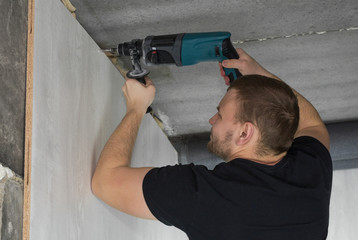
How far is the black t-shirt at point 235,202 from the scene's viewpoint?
151 cm

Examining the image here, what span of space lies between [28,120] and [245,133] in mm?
715

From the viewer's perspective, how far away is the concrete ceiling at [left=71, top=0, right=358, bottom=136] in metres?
2.13

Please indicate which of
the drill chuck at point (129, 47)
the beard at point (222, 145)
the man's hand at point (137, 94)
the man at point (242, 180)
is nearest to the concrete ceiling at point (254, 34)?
the drill chuck at point (129, 47)

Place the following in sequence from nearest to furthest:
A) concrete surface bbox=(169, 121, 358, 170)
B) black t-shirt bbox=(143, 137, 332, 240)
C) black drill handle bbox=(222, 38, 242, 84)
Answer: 1. black t-shirt bbox=(143, 137, 332, 240)
2. black drill handle bbox=(222, 38, 242, 84)
3. concrete surface bbox=(169, 121, 358, 170)

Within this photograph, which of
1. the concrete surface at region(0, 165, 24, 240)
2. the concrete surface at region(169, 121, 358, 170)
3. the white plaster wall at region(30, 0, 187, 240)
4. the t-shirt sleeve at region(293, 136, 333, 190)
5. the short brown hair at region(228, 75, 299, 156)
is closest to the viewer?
the concrete surface at region(0, 165, 24, 240)

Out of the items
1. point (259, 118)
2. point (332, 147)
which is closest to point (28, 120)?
point (259, 118)

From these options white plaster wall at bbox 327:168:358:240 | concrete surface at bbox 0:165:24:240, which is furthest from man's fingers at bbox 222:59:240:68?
white plaster wall at bbox 327:168:358:240

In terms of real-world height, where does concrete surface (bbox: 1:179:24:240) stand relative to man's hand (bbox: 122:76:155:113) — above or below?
below

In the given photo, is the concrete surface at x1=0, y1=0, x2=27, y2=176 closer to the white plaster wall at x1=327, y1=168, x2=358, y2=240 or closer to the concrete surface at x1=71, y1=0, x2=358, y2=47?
the concrete surface at x1=71, y1=0, x2=358, y2=47

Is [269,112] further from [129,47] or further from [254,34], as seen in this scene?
[254,34]

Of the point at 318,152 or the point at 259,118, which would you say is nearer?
the point at 259,118

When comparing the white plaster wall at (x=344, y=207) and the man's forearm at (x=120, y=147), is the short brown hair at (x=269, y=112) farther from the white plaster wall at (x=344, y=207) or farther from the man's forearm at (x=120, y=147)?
the white plaster wall at (x=344, y=207)

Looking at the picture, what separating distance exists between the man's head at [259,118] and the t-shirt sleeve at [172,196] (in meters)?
0.22

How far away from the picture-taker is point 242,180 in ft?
5.08
